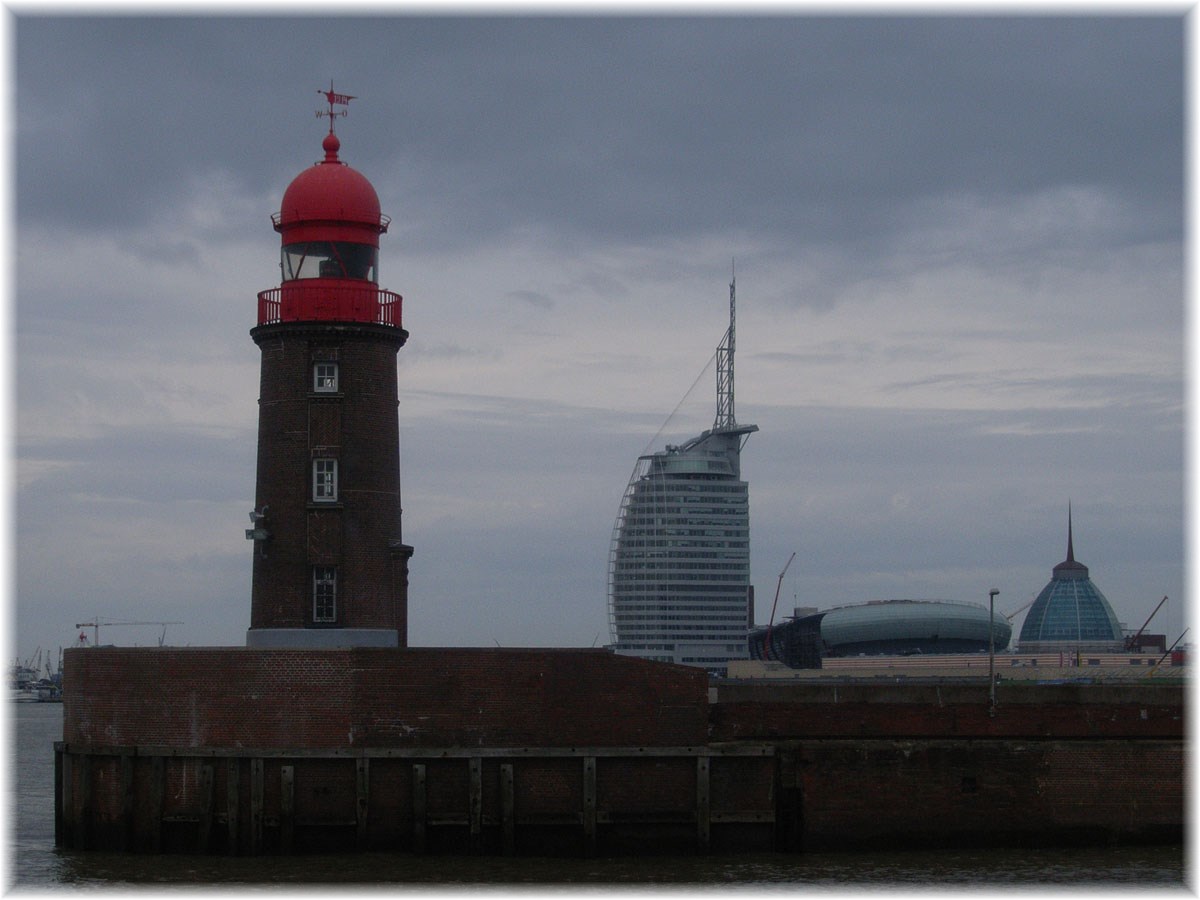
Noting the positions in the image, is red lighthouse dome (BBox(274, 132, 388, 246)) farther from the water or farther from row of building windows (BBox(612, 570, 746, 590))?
row of building windows (BBox(612, 570, 746, 590))

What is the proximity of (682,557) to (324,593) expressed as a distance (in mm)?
159911

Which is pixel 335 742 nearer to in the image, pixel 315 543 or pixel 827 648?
pixel 315 543

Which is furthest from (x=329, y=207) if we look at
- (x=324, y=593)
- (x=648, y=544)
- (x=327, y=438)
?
(x=648, y=544)

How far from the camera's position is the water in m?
29.2

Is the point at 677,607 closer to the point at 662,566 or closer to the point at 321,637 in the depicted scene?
the point at 662,566

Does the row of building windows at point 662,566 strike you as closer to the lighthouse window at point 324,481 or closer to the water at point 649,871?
the lighthouse window at point 324,481

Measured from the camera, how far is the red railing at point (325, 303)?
36.4 m

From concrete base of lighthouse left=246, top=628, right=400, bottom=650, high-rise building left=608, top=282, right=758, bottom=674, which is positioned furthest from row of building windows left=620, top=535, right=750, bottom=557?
concrete base of lighthouse left=246, top=628, right=400, bottom=650

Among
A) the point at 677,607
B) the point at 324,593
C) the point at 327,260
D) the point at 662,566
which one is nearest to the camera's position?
the point at 324,593

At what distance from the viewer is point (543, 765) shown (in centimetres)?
3181

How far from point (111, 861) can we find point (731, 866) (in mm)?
11235

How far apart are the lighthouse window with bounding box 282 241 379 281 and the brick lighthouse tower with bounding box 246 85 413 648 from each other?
2cm

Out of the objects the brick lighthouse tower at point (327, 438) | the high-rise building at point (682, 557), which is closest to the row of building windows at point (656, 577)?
the high-rise building at point (682, 557)

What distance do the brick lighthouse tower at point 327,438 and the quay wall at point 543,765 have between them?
396cm
